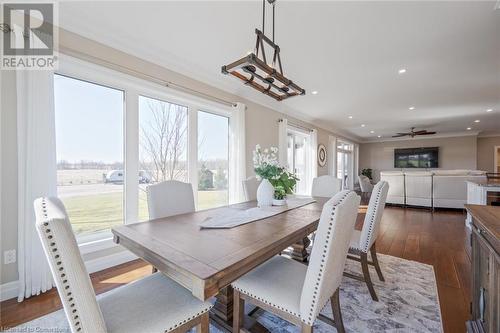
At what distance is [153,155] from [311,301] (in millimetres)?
2536

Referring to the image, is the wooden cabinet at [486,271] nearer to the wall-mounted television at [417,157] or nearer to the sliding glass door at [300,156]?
the sliding glass door at [300,156]

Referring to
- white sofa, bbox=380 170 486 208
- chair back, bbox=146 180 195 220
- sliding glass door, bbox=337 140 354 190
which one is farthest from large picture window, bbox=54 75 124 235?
sliding glass door, bbox=337 140 354 190

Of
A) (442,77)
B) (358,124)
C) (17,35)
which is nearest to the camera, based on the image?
(17,35)

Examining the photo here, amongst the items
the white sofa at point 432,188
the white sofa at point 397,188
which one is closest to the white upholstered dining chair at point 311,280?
the white sofa at point 397,188

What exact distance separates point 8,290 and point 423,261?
4.12 meters

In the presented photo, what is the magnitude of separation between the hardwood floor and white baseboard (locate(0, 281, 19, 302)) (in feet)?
0.15

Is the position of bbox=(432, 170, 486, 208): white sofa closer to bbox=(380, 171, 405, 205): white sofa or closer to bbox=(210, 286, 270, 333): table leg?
bbox=(380, 171, 405, 205): white sofa

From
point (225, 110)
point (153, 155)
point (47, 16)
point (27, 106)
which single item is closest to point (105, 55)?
point (47, 16)

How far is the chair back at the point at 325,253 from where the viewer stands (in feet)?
3.12

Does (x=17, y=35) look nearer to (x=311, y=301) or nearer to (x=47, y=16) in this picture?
(x=47, y=16)

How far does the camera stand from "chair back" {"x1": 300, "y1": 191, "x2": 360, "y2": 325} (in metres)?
0.95

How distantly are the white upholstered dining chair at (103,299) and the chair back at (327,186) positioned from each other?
2.38m

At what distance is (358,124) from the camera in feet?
22.9

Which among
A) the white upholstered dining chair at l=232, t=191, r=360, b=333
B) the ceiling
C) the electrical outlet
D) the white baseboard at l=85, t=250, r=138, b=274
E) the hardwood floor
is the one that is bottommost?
the hardwood floor
